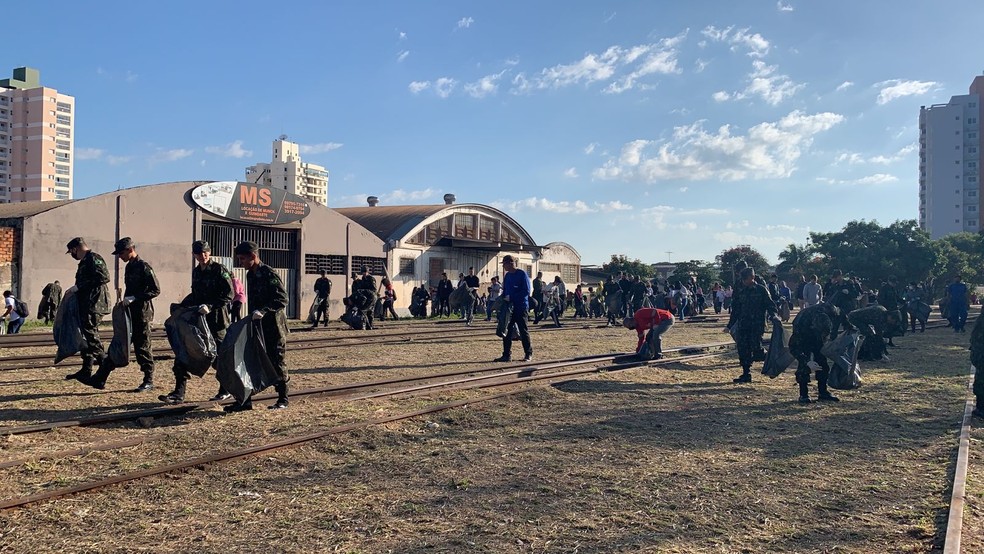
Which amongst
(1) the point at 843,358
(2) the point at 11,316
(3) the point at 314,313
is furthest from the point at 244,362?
(3) the point at 314,313

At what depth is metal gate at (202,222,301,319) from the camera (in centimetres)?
2480

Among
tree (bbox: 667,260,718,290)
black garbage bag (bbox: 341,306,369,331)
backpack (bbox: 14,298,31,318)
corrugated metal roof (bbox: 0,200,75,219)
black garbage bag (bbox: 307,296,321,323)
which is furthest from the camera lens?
tree (bbox: 667,260,718,290)

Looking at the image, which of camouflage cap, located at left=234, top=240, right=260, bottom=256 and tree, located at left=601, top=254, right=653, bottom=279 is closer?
camouflage cap, located at left=234, top=240, right=260, bottom=256

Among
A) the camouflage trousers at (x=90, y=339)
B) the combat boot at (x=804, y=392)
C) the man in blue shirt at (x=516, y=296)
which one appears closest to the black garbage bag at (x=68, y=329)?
the camouflage trousers at (x=90, y=339)

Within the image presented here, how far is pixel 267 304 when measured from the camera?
24.8 ft

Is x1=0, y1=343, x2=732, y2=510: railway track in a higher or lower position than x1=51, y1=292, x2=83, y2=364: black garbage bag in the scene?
lower

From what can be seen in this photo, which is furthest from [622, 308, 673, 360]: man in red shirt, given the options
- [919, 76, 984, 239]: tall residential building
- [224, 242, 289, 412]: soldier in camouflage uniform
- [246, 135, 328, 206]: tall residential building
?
[246, 135, 328, 206]: tall residential building

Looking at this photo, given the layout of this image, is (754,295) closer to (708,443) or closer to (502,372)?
(502,372)

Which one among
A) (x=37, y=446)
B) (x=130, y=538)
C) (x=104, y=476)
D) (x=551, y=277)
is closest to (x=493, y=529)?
(x=130, y=538)

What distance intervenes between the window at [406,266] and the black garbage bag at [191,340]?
81.6 feet

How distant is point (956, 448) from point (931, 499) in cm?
199

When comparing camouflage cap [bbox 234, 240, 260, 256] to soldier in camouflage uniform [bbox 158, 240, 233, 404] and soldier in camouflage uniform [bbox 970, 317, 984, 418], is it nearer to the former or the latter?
soldier in camouflage uniform [bbox 158, 240, 233, 404]

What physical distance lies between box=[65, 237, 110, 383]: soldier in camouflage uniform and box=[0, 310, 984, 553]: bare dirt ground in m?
0.44

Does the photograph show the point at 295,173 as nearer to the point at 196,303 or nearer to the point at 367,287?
the point at 367,287
